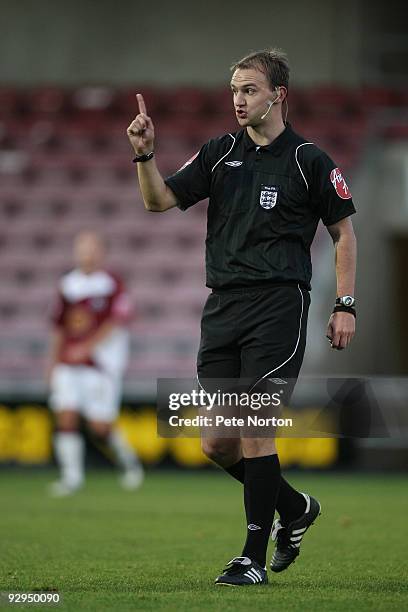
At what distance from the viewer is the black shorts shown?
5098 mm

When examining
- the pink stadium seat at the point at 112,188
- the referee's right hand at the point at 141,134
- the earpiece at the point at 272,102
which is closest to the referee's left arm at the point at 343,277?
the earpiece at the point at 272,102

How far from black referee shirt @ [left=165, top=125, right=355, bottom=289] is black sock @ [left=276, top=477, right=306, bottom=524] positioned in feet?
2.93

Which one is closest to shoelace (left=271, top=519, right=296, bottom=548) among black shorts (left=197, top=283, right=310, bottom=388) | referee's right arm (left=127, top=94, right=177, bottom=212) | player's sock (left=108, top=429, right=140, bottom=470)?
black shorts (left=197, top=283, right=310, bottom=388)

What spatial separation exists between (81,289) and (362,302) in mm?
4973

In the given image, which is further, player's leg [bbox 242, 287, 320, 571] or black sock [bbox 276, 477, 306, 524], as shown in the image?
black sock [bbox 276, 477, 306, 524]

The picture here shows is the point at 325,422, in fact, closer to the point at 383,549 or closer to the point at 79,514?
the point at 79,514

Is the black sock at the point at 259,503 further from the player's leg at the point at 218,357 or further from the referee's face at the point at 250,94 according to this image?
the referee's face at the point at 250,94

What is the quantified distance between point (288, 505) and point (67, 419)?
227 inches

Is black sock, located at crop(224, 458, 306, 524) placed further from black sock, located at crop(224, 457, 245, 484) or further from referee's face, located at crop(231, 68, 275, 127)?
referee's face, located at crop(231, 68, 275, 127)

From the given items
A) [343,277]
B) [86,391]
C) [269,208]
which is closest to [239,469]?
[343,277]

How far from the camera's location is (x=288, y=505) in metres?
5.46

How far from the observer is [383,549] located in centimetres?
654

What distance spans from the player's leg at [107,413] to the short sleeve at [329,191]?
616cm

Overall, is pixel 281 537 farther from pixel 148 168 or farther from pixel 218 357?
pixel 148 168
